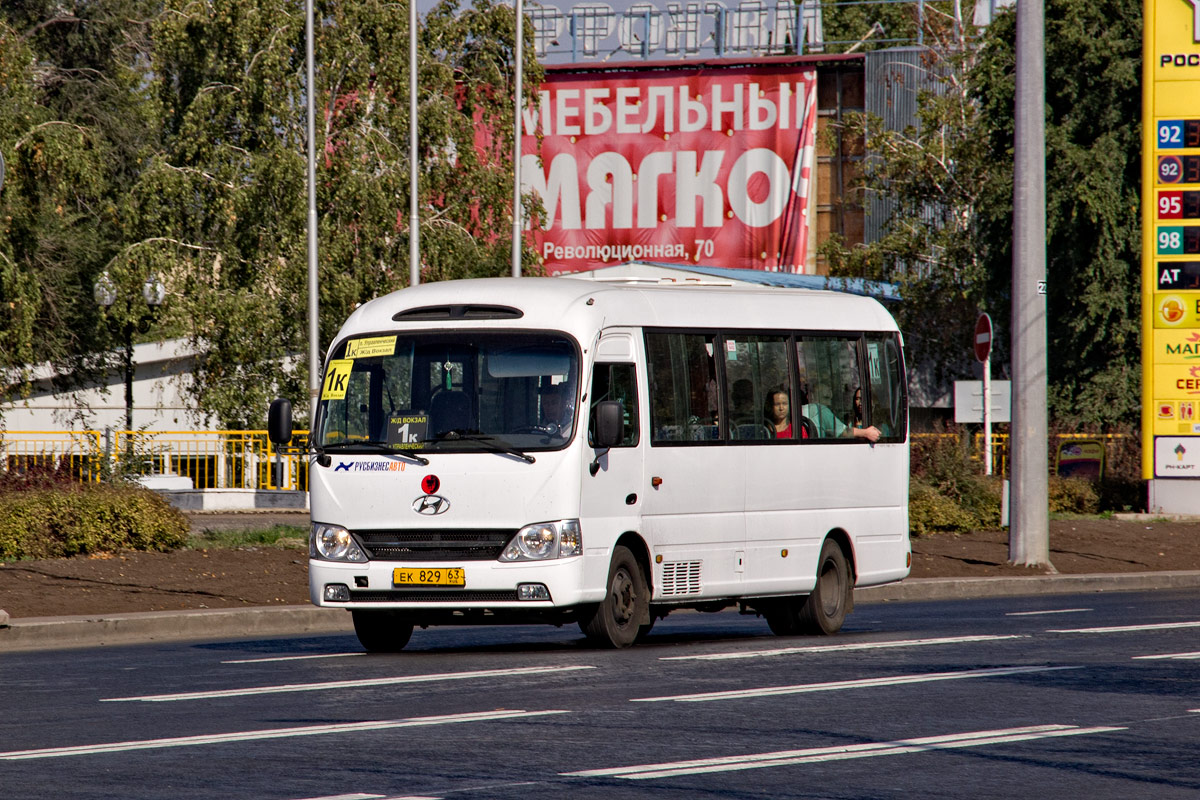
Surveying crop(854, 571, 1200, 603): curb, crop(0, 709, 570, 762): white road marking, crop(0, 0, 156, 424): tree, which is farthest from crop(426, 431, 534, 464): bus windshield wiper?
crop(0, 0, 156, 424): tree

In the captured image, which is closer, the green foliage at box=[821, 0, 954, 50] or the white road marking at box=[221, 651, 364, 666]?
the white road marking at box=[221, 651, 364, 666]

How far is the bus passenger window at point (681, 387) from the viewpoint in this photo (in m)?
15.1

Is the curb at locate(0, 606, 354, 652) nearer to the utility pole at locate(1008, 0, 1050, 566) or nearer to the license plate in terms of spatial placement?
the license plate

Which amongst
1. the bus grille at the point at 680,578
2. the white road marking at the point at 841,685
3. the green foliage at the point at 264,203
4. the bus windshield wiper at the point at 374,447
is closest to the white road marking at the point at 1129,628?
the bus grille at the point at 680,578

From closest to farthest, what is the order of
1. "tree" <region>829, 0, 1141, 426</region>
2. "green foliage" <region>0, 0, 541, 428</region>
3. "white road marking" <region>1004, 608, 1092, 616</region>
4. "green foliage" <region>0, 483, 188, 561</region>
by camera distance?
"white road marking" <region>1004, 608, 1092, 616</region> → "green foliage" <region>0, 483, 188, 561</region> → "green foliage" <region>0, 0, 541, 428</region> → "tree" <region>829, 0, 1141, 426</region>

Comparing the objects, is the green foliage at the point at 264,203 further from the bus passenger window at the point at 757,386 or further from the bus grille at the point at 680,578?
the bus grille at the point at 680,578

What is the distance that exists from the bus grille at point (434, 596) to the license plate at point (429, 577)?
5 centimetres

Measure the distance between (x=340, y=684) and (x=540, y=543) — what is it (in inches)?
91.7

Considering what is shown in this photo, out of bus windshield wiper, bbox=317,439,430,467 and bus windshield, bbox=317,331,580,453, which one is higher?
bus windshield, bbox=317,331,580,453

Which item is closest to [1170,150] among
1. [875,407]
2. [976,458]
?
[976,458]

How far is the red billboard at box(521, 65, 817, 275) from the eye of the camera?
6166cm

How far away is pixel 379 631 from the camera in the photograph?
14891mm

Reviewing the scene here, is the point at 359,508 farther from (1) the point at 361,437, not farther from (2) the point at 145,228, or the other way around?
(2) the point at 145,228

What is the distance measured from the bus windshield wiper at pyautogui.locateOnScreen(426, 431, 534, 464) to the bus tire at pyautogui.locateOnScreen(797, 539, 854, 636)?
3.51 meters
